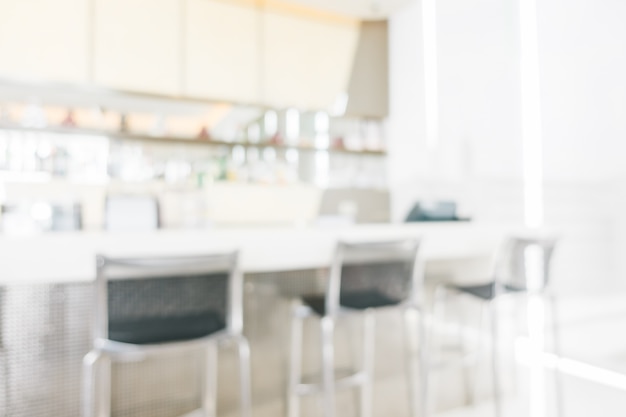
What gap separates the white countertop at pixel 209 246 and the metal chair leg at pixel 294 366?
0.29 meters

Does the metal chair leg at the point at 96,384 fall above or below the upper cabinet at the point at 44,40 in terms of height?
below

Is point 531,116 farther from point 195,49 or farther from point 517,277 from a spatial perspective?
point 195,49

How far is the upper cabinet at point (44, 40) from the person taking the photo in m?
3.31

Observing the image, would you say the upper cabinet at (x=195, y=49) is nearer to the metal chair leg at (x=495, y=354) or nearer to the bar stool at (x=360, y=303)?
the bar stool at (x=360, y=303)

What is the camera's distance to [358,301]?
A: 5.63 ft

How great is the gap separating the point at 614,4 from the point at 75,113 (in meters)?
4.40

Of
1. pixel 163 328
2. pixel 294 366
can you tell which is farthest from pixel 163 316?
pixel 294 366

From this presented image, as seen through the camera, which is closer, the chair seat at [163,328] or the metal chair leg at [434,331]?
the chair seat at [163,328]

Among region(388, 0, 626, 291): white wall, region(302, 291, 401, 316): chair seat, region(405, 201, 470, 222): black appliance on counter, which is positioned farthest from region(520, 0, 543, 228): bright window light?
region(302, 291, 401, 316): chair seat

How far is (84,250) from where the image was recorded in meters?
1.45

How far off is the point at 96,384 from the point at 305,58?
3.71m

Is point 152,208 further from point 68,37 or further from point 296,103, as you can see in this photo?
point 296,103

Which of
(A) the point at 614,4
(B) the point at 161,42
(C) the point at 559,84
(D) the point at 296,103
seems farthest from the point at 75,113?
(A) the point at 614,4

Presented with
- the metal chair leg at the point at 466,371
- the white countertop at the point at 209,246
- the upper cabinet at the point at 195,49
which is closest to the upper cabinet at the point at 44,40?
the upper cabinet at the point at 195,49
